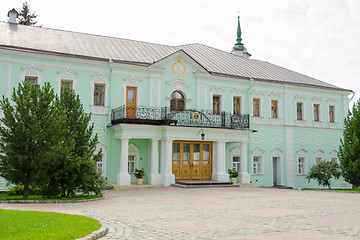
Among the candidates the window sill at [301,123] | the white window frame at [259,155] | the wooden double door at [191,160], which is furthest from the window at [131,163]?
the window sill at [301,123]

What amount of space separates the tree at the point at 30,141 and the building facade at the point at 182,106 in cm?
604

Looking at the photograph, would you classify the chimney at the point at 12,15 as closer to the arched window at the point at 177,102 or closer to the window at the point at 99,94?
the window at the point at 99,94

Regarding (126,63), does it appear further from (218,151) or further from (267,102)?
(267,102)

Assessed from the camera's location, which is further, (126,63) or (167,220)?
(126,63)

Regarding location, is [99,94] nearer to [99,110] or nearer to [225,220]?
[99,110]

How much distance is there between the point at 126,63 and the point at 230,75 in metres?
7.02

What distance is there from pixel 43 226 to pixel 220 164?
15.2 meters

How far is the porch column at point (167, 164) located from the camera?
65.1 feet

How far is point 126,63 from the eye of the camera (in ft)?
67.9

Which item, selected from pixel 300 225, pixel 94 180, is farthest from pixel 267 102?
pixel 300 225

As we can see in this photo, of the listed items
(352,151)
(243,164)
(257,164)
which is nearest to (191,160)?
(243,164)

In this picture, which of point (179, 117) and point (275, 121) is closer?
point (179, 117)

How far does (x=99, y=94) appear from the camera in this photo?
20.4 metres

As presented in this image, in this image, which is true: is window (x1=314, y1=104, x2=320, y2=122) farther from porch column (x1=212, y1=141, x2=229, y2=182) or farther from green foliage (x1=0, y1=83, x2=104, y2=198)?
green foliage (x1=0, y1=83, x2=104, y2=198)
